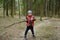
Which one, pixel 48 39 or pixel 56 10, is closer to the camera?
pixel 48 39

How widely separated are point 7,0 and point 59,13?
15693mm

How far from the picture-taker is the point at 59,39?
11.6 m

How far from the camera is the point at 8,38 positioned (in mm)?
12062

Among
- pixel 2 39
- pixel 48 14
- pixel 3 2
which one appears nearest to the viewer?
pixel 2 39

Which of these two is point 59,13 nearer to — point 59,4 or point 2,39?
point 59,4

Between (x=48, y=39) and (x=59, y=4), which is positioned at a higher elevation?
(x=59, y=4)

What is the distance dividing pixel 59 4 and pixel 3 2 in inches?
636

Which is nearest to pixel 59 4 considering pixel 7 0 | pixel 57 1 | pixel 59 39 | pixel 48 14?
pixel 57 1

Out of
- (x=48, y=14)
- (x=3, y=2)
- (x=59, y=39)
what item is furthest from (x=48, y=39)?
(x=48, y=14)

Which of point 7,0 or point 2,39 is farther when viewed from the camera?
point 7,0

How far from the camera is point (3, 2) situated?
26.0 metres

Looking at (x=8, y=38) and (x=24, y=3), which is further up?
(x=24, y=3)

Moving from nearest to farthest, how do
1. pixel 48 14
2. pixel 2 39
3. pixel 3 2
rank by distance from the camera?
pixel 2 39 → pixel 3 2 → pixel 48 14

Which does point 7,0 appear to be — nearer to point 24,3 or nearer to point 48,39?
point 24,3
